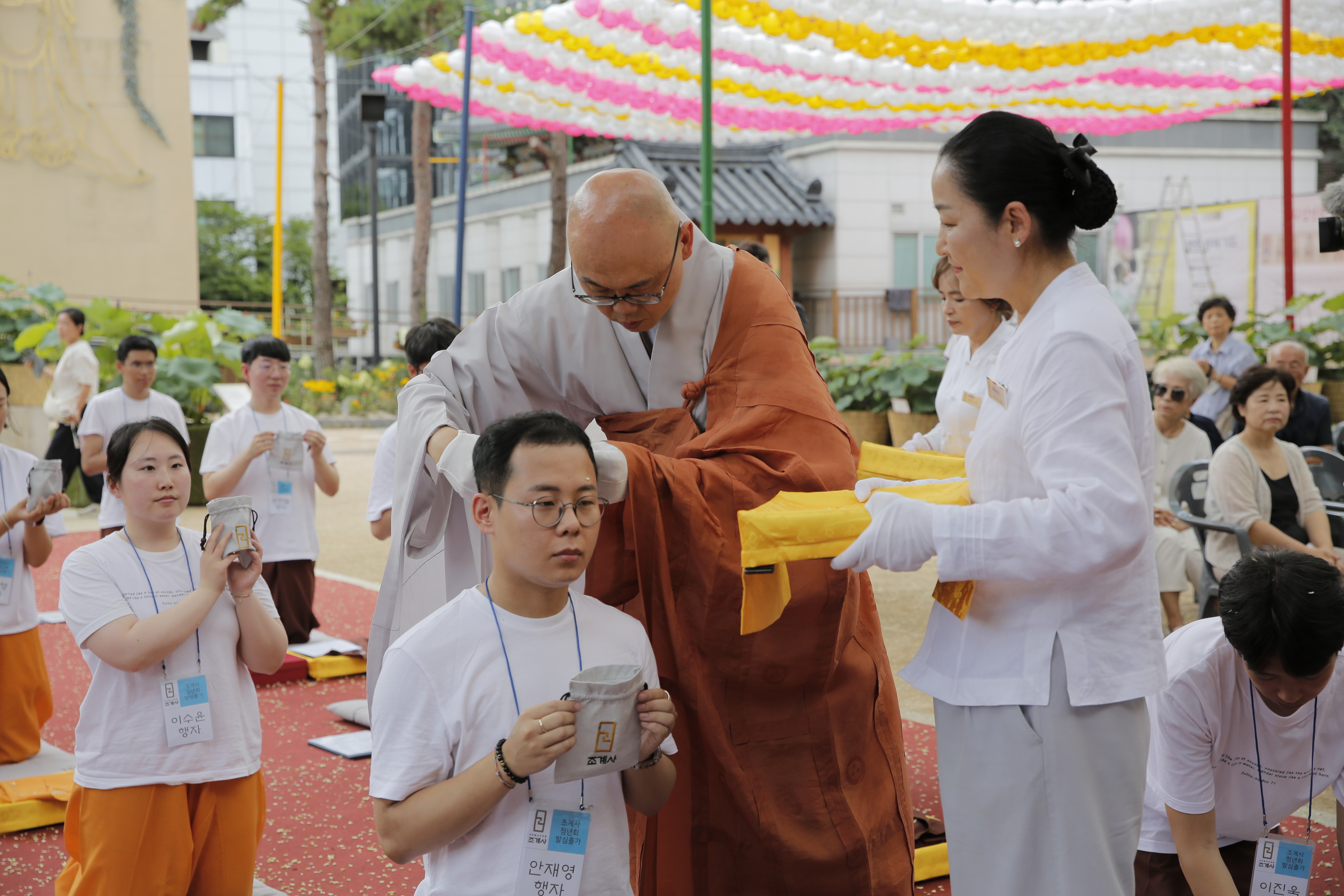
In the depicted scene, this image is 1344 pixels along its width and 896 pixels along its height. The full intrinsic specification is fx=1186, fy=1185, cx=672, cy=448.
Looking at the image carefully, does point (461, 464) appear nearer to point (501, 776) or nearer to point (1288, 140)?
point (501, 776)

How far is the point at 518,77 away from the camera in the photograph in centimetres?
827

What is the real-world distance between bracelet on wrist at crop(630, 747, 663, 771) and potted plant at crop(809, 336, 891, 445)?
277 inches

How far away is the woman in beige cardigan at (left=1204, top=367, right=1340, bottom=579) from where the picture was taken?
4.21 meters

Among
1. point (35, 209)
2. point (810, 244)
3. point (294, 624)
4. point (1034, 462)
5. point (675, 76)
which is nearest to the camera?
point (1034, 462)

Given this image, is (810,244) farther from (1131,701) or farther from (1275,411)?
(1131,701)

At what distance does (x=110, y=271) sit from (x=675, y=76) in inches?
533

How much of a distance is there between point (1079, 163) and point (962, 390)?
76.6 inches

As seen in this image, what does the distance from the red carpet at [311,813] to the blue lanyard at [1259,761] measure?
1.87ft

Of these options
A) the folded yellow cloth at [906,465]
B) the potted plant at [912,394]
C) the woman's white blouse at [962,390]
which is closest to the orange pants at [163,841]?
the folded yellow cloth at [906,465]

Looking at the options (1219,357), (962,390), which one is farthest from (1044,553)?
(1219,357)

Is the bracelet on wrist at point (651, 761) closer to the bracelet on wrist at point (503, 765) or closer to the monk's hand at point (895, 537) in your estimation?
the bracelet on wrist at point (503, 765)

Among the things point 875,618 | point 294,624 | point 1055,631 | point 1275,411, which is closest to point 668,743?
point 1055,631

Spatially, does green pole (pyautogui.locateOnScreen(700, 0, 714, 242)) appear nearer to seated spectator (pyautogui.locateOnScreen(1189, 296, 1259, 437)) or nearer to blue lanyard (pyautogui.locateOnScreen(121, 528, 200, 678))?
seated spectator (pyautogui.locateOnScreen(1189, 296, 1259, 437))

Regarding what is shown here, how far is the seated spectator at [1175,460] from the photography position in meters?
4.88
